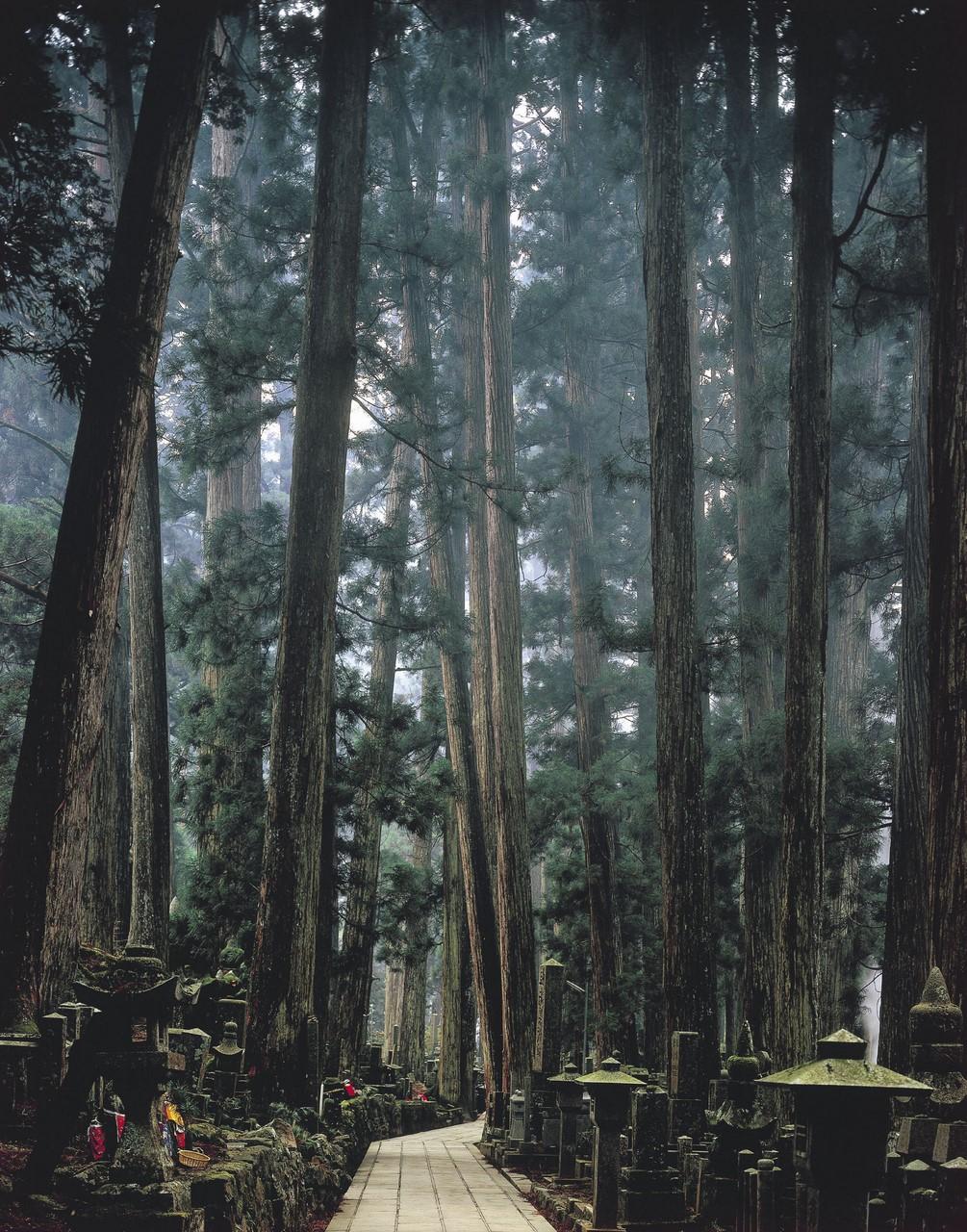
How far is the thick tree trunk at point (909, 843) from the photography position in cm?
1186

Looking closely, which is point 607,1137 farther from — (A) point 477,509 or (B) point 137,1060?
(A) point 477,509

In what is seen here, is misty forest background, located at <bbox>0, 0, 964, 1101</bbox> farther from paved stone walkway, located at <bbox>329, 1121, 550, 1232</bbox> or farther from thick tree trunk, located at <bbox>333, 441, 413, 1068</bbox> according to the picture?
paved stone walkway, located at <bbox>329, 1121, 550, 1232</bbox>

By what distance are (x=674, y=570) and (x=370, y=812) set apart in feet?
28.1

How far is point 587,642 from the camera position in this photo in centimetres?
2131

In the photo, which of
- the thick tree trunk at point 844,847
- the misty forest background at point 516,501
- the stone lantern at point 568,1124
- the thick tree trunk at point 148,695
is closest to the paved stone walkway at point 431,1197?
the stone lantern at point 568,1124

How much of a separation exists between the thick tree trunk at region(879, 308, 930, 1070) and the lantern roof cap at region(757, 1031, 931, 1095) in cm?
722

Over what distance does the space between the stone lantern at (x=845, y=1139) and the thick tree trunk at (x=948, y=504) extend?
1822 mm

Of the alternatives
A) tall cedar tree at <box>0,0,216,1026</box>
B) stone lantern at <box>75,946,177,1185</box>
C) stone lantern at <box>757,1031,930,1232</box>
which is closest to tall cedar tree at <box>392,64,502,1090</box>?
tall cedar tree at <box>0,0,216,1026</box>

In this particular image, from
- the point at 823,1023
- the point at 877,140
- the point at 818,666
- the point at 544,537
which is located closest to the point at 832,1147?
the point at 818,666

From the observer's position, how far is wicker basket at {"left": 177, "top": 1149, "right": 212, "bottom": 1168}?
634 centimetres

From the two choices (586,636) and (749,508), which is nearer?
(749,508)

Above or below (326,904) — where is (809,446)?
above

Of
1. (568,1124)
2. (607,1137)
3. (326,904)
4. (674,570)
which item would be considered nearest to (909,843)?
(674,570)

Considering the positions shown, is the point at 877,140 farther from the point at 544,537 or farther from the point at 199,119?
the point at 544,537
